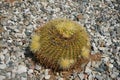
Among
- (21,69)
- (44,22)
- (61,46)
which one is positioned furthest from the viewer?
(44,22)

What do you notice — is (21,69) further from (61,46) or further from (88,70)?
(88,70)

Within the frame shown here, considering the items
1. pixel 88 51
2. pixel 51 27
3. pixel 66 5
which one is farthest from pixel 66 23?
pixel 66 5

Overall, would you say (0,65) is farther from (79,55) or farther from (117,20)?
(117,20)

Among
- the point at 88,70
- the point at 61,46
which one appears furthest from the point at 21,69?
the point at 88,70

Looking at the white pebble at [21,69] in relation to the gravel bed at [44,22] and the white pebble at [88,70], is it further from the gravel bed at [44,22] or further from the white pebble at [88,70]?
the white pebble at [88,70]

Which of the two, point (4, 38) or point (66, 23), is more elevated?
point (66, 23)
